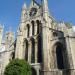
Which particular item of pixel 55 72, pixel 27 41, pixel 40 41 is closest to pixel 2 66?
pixel 27 41

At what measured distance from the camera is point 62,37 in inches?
1106

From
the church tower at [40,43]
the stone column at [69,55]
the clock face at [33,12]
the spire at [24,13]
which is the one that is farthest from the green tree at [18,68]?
the clock face at [33,12]

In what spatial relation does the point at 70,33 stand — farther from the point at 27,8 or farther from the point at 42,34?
the point at 27,8

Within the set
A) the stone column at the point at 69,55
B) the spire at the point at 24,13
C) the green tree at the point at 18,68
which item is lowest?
the green tree at the point at 18,68

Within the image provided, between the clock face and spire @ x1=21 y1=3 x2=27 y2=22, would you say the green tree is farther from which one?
the clock face

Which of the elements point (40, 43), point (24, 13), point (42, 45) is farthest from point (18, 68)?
point (24, 13)

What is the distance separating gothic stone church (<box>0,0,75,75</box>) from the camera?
84.8ft

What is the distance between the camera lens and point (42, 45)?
28406mm

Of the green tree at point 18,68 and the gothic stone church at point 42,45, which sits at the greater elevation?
the gothic stone church at point 42,45

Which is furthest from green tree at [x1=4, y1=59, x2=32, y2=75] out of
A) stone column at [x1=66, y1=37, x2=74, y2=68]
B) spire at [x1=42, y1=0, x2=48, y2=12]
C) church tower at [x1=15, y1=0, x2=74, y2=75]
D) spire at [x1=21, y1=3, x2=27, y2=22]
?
spire at [x1=21, y1=3, x2=27, y2=22]

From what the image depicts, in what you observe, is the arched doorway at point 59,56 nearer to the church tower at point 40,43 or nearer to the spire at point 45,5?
the church tower at point 40,43

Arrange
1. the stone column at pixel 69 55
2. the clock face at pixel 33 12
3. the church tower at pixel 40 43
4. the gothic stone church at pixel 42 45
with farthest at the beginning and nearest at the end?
the clock face at pixel 33 12 < the church tower at pixel 40 43 < the gothic stone church at pixel 42 45 < the stone column at pixel 69 55

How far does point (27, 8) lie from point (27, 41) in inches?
427

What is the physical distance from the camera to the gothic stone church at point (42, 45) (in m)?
25.8
